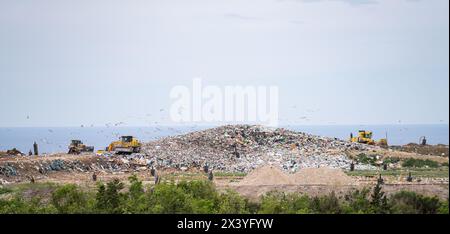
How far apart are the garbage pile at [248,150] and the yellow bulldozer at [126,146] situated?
673mm

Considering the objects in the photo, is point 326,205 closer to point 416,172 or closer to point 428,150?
point 416,172

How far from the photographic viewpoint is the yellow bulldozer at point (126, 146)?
35.8m

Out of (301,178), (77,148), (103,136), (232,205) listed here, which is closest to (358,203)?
(232,205)

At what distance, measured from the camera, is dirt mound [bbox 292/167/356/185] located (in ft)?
81.5

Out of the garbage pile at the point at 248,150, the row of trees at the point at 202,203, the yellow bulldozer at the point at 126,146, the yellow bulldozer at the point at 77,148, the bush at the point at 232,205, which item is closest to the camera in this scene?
the row of trees at the point at 202,203

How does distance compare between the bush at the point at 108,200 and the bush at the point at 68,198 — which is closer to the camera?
the bush at the point at 108,200

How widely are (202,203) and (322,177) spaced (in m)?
7.83

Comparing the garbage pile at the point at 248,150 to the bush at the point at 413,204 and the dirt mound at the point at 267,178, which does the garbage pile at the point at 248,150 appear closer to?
the dirt mound at the point at 267,178

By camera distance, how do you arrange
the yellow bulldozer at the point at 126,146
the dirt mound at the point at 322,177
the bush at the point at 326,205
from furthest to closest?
the yellow bulldozer at the point at 126,146, the dirt mound at the point at 322,177, the bush at the point at 326,205

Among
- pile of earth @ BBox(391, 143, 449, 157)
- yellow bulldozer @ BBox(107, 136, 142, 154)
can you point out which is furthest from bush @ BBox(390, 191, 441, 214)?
pile of earth @ BBox(391, 143, 449, 157)

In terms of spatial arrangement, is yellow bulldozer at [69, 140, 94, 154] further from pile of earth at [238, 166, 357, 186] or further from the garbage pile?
pile of earth at [238, 166, 357, 186]

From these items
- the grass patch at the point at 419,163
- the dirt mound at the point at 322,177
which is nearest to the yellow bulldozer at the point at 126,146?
the dirt mound at the point at 322,177

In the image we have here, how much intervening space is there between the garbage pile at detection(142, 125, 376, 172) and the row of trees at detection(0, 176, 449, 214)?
39.5 feet
